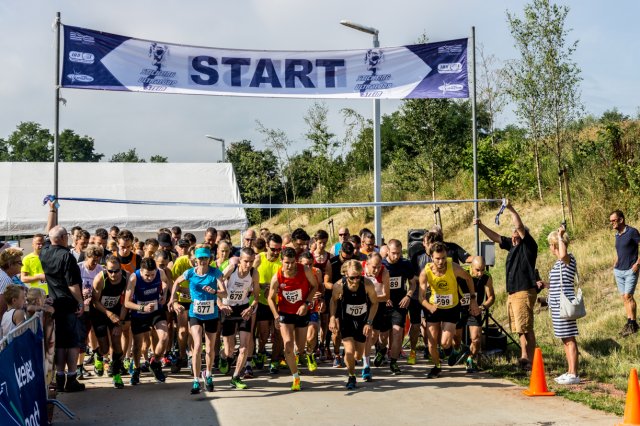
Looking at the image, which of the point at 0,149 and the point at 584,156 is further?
the point at 0,149

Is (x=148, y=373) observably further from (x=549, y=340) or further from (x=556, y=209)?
(x=556, y=209)

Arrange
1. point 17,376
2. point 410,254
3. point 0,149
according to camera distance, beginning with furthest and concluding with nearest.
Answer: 1. point 0,149
2. point 410,254
3. point 17,376

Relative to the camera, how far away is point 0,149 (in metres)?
90.4

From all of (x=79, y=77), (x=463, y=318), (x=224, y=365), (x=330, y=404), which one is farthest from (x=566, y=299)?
(x=79, y=77)

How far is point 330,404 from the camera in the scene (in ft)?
28.8

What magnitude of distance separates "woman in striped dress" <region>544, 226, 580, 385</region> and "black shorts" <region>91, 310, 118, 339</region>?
6108mm

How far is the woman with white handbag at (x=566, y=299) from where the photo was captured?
9578 mm

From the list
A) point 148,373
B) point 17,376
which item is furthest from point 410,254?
point 17,376

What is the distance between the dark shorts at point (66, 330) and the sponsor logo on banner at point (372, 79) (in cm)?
699

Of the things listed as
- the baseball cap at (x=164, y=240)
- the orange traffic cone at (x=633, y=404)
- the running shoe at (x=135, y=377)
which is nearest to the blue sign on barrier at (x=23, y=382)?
the running shoe at (x=135, y=377)

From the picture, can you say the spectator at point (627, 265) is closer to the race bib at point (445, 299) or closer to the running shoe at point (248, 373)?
the race bib at point (445, 299)

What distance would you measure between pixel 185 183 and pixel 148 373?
504 inches

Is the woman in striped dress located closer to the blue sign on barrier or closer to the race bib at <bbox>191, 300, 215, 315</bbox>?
the race bib at <bbox>191, 300, 215, 315</bbox>

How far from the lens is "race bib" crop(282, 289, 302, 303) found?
391 inches
